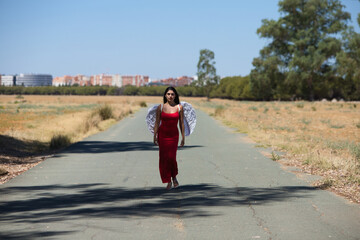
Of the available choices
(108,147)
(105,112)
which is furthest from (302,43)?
(108,147)

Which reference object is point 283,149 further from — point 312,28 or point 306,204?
point 312,28

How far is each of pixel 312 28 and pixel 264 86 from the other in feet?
39.1

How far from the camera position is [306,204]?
6.86 m

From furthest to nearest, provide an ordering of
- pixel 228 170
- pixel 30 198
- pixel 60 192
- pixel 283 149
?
pixel 283 149
pixel 228 170
pixel 60 192
pixel 30 198

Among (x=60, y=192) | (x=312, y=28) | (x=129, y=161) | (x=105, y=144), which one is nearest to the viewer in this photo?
(x=60, y=192)

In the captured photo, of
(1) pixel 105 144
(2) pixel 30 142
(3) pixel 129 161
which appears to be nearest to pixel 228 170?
(3) pixel 129 161

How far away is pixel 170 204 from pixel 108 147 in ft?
29.6

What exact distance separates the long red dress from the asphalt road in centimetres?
38

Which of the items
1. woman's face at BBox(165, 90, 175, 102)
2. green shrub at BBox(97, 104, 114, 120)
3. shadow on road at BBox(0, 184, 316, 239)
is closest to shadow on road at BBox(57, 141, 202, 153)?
shadow on road at BBox(0, 184, 316, 239)

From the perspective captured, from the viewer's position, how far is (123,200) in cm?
709

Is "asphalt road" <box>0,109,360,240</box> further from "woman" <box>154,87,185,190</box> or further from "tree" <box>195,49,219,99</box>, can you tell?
"tree" <box>195,49,219,99</box>

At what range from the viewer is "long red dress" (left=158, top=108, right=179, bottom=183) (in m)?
7.82

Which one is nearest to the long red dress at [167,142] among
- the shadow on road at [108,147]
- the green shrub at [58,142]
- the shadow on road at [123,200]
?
the shadow on road at [123,200]

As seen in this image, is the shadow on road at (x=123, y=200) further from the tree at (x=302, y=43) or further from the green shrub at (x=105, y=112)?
the tree at (x=302, y=43)
